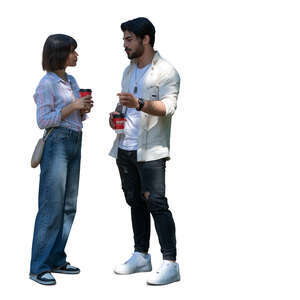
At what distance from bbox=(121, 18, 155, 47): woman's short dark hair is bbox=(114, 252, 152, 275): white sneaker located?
80.7 inches

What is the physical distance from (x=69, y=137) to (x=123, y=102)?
698mm

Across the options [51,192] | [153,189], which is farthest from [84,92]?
[153,189]

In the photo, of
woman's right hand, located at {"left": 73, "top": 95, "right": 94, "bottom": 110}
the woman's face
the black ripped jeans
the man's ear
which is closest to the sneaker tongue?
the black ripped jeans

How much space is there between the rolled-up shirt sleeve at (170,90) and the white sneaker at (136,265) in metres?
1.43

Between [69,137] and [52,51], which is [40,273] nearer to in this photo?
[69,137]

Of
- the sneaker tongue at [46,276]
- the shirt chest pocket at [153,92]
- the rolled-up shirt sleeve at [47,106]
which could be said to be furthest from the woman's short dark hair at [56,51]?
the sneaker tongue at [46,276]

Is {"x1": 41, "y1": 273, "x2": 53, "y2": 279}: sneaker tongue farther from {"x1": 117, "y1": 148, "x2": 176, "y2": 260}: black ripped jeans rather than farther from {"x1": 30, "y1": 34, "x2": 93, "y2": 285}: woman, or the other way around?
{"x1": 117, "y1": 148, "x2": 176, "y2": 260}: black ripped jeans

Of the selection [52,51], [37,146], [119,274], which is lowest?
[119,274]

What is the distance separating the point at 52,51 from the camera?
6.74 meters

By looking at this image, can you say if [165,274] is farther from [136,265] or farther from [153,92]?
[153,92]

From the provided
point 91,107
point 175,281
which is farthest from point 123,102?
point 175,281

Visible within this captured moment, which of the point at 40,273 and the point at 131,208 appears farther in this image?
the point at 131,208

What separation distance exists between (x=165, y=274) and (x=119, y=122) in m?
1.41

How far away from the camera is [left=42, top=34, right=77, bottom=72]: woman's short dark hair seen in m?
6.74
